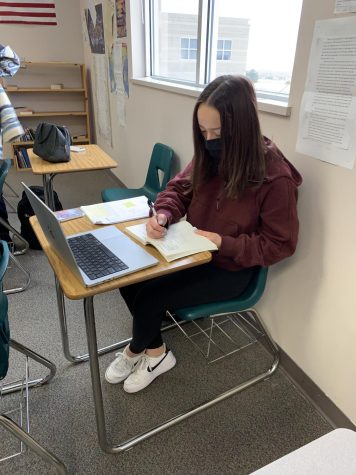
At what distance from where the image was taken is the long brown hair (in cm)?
111

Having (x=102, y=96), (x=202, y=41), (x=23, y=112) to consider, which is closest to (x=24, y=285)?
(x=202, y=41)

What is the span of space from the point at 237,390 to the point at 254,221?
766 millimetres

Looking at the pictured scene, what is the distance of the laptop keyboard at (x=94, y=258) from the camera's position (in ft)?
3.20

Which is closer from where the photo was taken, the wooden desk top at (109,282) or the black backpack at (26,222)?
the wooden desk top at (109,282)

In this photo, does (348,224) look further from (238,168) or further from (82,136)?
(82,136)

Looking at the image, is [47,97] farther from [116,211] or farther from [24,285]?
[116,211]

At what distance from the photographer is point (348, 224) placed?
3.79 ft

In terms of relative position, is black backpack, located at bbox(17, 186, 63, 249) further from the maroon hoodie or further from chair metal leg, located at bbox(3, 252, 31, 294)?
the maroon hoodie

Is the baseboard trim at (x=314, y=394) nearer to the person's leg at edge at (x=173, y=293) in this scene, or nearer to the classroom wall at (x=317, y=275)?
the classroom wall at (x=317, y=275)

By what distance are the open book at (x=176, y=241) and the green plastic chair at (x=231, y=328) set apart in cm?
30

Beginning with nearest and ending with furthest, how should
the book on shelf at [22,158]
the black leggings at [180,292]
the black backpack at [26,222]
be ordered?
the black leggings at [180,292]
the black backpack at [26,222]
the book on shelf at [22,158]

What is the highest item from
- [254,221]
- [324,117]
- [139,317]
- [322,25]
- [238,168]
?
[322,25]

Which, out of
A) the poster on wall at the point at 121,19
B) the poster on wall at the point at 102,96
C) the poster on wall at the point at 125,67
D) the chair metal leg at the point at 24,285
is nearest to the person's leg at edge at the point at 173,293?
the chair metal leg at the point at 24,285

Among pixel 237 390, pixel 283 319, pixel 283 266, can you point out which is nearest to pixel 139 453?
pixel 237 390
